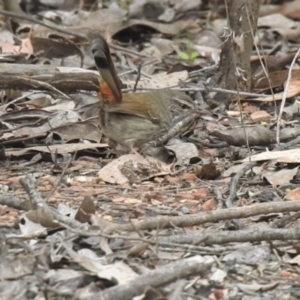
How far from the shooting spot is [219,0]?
383 inches

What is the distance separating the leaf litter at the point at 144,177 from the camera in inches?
130

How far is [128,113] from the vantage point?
5551 mm

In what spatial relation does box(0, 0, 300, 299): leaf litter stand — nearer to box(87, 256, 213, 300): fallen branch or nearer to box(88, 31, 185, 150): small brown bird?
box(87, 256, 213, 300): fallen branch

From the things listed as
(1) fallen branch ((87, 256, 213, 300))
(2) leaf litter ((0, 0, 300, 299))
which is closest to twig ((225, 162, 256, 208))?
(2) leaf litter ((0, 0, 300, 299))

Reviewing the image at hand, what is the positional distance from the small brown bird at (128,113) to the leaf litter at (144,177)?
14 centimetres

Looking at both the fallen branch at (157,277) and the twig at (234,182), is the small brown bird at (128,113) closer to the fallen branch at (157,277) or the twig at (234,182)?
the twig at (234,182)

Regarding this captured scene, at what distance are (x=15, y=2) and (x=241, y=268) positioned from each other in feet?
19.0

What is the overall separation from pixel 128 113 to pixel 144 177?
0.65 m

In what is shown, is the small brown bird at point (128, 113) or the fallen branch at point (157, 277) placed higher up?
the fallen branch at point (157, 277)

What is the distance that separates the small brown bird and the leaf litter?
138 millimetres

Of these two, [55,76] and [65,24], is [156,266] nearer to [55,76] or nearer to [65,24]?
[55,76]

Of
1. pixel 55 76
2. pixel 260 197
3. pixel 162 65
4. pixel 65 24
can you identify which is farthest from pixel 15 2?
pixel 260 197

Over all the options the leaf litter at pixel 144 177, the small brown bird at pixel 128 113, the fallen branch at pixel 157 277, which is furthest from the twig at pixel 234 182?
the fallen branch at pixel 157 277

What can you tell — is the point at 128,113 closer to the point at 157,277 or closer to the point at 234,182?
the point at 234,182
